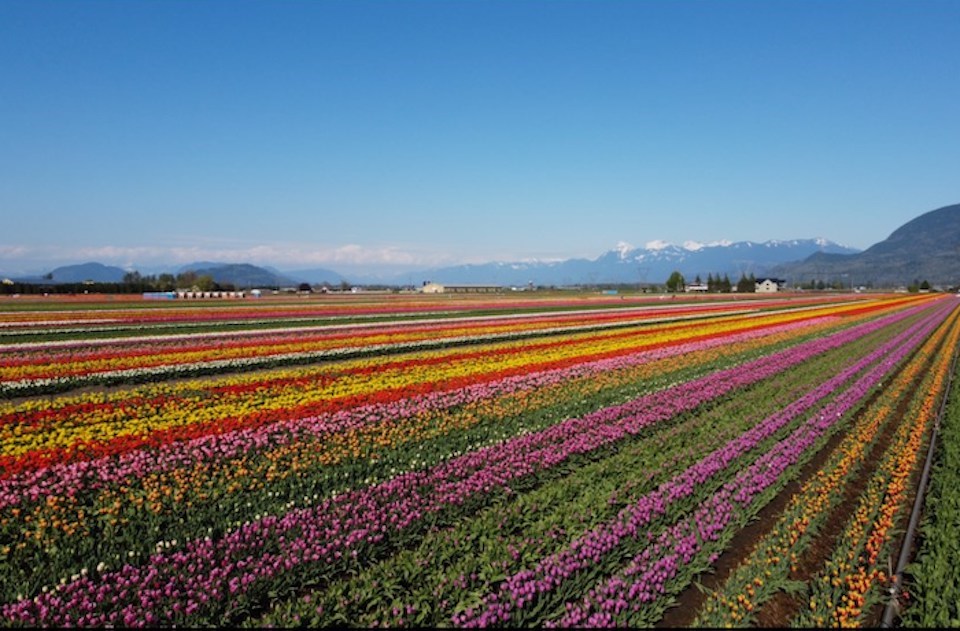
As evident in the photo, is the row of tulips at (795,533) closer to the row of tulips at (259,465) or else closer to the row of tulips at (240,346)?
the row of tulips at (259,465)

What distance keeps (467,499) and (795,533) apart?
4.73m

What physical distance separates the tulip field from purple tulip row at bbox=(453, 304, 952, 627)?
38 mm

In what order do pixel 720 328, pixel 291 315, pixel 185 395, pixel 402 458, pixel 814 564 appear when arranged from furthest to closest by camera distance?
pixel 291 315 → pixel 720 328 → pixel 185 395 → pixel 402 458 → pixel 814 564

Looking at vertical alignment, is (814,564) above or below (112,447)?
below

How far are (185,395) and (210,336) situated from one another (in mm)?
17502

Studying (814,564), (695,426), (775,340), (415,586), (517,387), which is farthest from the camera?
(775,340)

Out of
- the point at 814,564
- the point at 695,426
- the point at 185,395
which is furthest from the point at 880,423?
the point at 185,395

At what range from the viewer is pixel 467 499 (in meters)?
8.51

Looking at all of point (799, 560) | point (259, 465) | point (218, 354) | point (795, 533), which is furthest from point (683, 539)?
point (218, 354)

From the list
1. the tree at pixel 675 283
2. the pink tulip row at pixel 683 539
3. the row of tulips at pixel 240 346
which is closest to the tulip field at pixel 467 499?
the pink tulip row at pixel 683 539

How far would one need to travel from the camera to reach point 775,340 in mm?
30141

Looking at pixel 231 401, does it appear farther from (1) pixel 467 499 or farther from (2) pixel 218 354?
(2) pixel 218 354

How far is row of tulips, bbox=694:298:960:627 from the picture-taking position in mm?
5934

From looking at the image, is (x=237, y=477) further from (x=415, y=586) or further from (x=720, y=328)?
(x=720, y=328)
